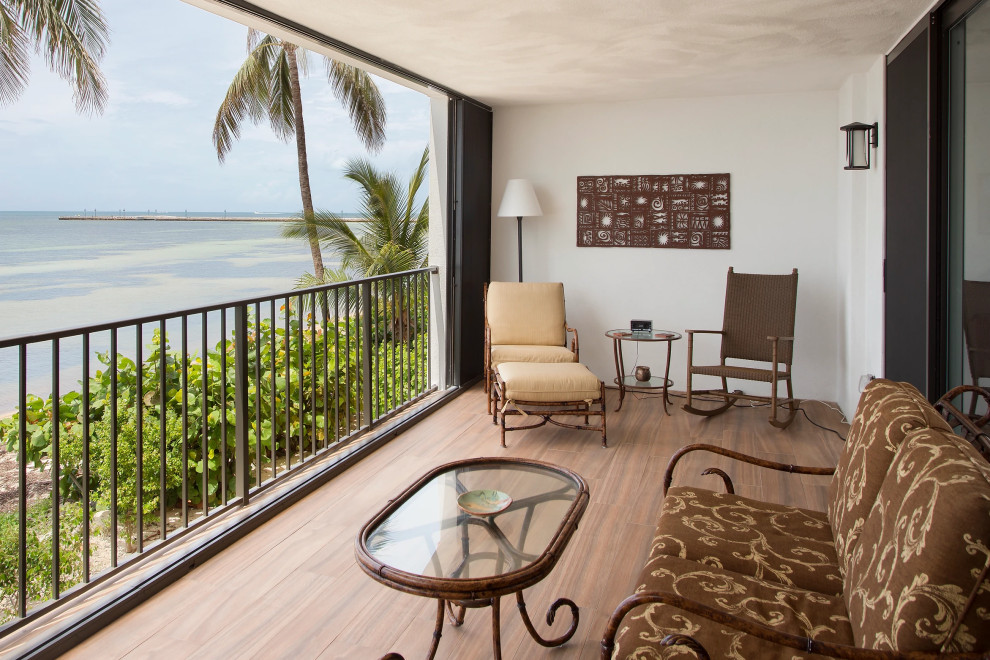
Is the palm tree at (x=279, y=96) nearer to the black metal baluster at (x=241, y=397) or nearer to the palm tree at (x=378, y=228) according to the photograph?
the palm tree at (x=378, y=228)

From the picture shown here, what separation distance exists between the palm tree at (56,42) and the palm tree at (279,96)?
9.23 feet

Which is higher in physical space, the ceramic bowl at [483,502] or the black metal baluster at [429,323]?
the black metal baluster at [429,323]

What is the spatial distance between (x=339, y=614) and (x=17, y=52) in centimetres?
759

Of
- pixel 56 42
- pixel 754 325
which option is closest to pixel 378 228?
pixel 56 42

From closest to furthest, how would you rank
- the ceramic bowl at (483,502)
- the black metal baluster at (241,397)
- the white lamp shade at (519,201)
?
the ceramic bowl at (483,502), the black metal baluster at (241,397), the white lamp shade at (519,201)

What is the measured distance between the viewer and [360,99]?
11.4 meters

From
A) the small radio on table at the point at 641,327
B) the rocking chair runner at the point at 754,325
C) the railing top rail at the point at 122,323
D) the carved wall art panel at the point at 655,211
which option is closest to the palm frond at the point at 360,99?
the carved wall art panel at the point at 655,211

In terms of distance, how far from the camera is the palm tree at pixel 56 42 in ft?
23.4

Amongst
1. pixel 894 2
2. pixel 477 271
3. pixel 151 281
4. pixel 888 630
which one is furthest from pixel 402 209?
pixel 151 281

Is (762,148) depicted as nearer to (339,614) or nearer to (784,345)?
(784,345)

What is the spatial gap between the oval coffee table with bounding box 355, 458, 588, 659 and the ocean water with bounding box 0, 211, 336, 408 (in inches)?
523

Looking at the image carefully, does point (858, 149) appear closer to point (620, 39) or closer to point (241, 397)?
point (620, 39)

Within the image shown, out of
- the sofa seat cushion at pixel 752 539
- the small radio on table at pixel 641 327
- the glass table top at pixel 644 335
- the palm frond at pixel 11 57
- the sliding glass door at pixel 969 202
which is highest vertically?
the palm frond at pixel 11 57

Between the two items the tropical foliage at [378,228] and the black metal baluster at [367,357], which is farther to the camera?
the tropical foliage at [378,228]
